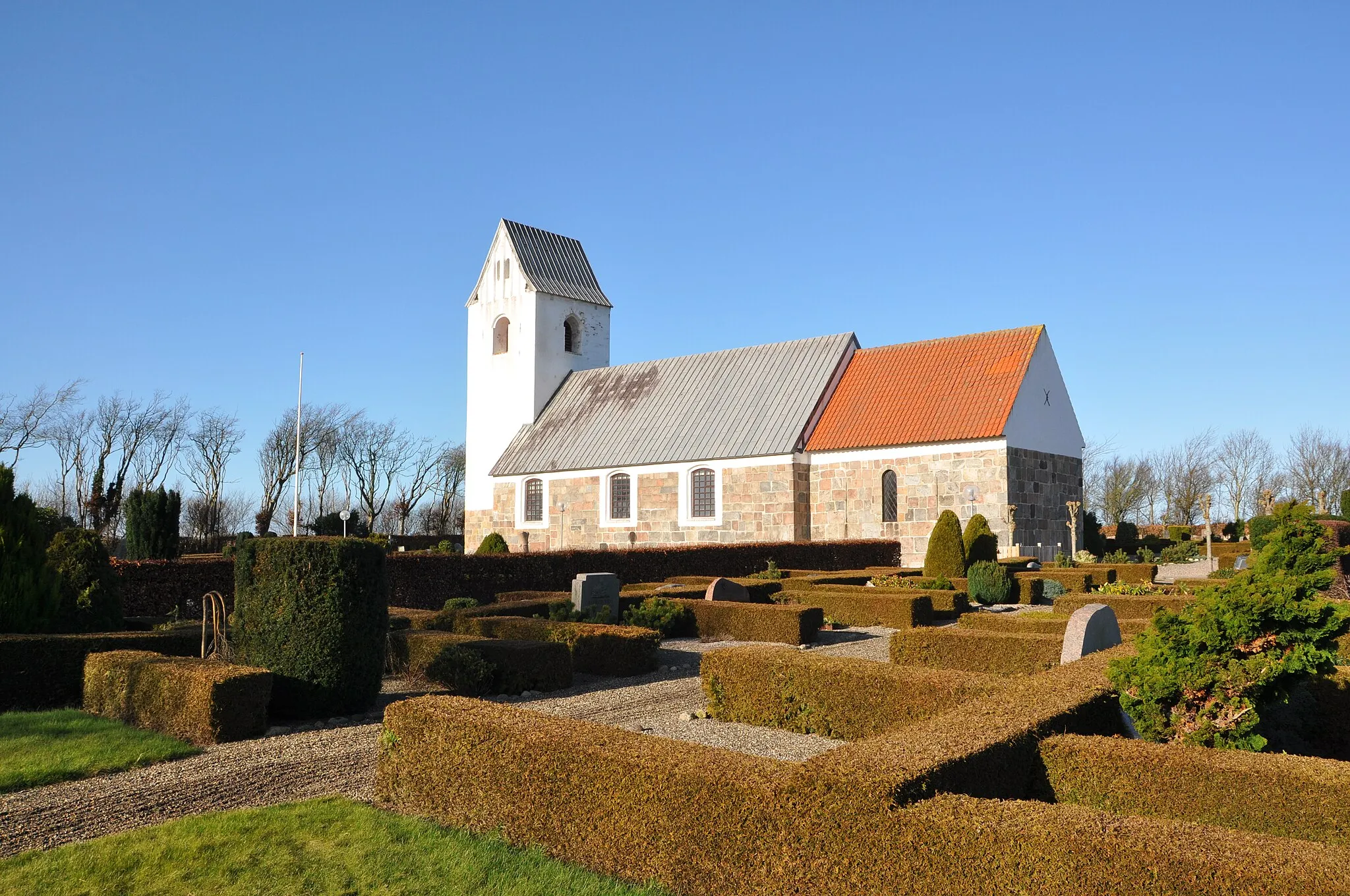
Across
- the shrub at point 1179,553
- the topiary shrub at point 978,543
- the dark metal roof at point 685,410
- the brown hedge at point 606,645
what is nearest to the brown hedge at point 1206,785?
the brown hedge at point 606,645

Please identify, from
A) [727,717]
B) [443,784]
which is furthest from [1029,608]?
[443,784]

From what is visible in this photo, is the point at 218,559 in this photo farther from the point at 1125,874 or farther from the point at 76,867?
the point at 1125,874

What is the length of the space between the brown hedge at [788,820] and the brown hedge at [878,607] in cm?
795

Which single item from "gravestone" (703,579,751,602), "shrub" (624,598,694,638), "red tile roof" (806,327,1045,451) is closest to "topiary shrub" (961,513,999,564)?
"red tile roof" (806,327,1045,451)

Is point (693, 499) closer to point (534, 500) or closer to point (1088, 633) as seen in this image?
point (534, 500)

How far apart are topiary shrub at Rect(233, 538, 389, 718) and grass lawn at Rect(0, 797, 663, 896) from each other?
93.3 inches

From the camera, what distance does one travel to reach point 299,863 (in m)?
4.06

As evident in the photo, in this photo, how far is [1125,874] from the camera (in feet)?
9.27

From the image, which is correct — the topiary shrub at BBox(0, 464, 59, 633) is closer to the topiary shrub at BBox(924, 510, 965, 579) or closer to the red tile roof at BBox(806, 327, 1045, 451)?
the topiary shrub at BBox(924, 510, 965, 579)

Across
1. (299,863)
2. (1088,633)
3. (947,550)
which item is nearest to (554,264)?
(947,550)

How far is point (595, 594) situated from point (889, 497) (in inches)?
503

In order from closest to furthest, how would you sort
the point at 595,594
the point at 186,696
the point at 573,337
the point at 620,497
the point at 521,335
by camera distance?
the point at 186,696, the point at 595,594, the point at 620,497, the point at 521,335, the point at 573,337

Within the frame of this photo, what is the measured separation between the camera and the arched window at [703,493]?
25.1 meters

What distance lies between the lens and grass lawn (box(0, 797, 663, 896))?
3.79 meters
